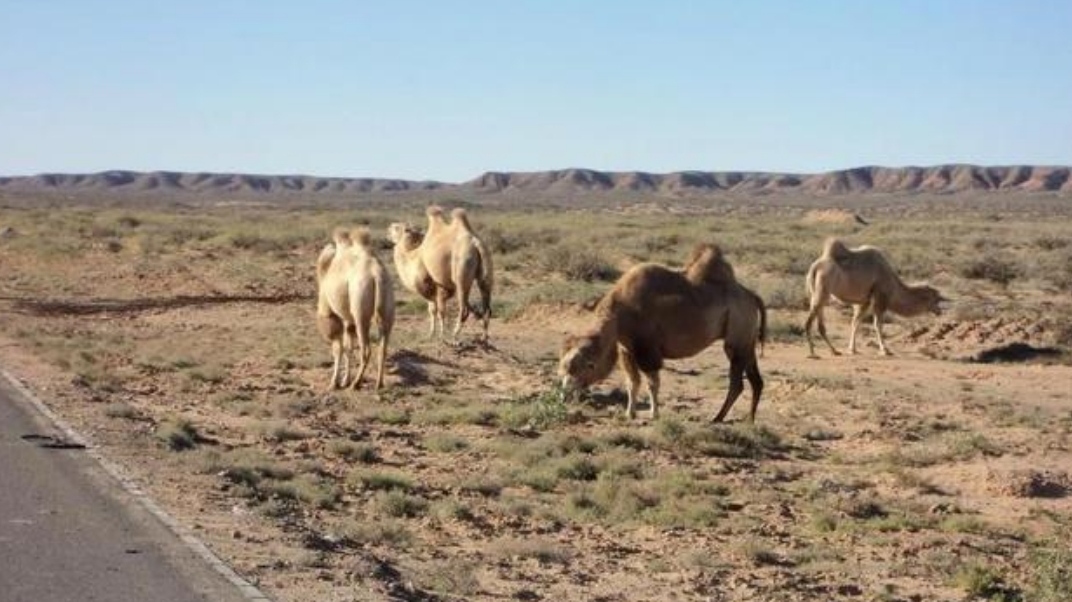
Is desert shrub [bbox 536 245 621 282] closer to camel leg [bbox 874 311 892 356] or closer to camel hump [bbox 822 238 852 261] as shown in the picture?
camel hump [bbox 822 238 852 261]

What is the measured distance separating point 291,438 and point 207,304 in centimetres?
1746

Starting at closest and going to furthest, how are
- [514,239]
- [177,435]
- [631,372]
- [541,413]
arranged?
1. [177,435]
2. [541,413]
3. [631,372]
4. [514,239]

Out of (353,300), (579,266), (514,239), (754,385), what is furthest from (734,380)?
(514,239)

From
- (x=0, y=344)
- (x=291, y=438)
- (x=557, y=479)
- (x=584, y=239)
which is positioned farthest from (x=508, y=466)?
(x=584, y=239)

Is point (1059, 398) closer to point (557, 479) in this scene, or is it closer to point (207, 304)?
point (557, 479)

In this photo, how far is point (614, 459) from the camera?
13.6 m

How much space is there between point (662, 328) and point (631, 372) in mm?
591

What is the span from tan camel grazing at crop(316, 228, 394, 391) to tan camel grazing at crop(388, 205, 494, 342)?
3061 mm

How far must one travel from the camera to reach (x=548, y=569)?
9.74 m

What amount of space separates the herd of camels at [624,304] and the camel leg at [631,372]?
0.01 metres

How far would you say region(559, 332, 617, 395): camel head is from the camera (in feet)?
50.5

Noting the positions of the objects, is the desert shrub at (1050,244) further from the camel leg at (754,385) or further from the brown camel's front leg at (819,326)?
the camel leg at (754,385)

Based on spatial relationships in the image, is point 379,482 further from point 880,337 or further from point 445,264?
point 880,337

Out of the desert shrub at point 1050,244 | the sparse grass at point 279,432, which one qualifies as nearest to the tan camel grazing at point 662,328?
the sparse grass at point 279,432
